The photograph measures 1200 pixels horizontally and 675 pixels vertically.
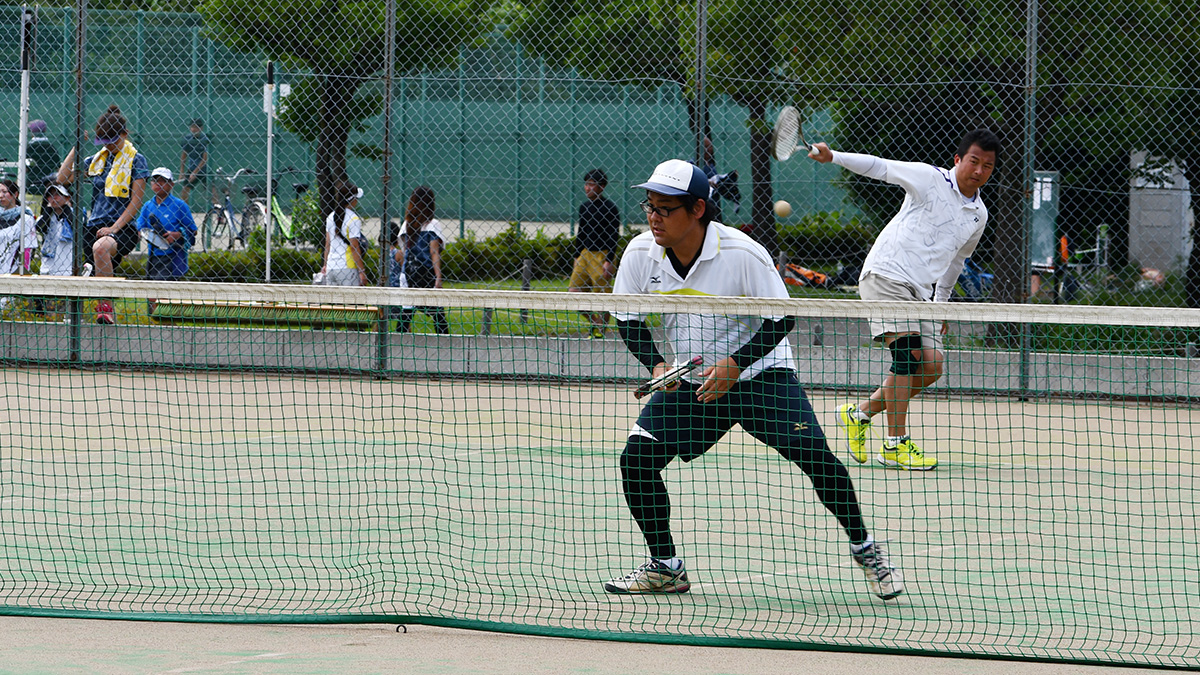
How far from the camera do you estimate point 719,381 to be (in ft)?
16.2

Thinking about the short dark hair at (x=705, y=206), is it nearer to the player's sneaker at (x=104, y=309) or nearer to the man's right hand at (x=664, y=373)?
the man's right hand at (x=664, y=373)

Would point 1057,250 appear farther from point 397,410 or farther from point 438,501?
point 438,501

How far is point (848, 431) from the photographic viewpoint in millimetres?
8031

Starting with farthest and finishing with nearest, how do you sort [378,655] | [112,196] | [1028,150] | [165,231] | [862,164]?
1. [165,231]
2. [112,196]
3. [1028,150]
4. [862,164]
5. [378,655]

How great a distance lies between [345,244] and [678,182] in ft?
24.0

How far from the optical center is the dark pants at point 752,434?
16.3 feet

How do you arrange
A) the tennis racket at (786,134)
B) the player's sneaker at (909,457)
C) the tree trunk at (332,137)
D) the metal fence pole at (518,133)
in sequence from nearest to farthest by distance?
the player's sneaker at (909,457) < the tennis racket at (786,134) < the tree trunk at (332,137) < the metal fence pole at (518,133)

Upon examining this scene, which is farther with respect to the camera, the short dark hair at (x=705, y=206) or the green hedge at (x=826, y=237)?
Result: the green hedge at (x=826, y=237)

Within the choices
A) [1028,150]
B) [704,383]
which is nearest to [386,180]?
[1028,150]

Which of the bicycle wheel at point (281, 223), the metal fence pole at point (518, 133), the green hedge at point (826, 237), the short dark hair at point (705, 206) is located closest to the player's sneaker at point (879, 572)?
the short dark hair at point (705, 206)

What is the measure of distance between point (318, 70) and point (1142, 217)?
7451mm

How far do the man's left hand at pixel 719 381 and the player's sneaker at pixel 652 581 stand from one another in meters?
0.62

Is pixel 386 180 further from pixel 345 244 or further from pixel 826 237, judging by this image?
pixel 826 237

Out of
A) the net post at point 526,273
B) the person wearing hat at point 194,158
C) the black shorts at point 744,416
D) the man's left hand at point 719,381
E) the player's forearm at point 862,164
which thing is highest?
the person wearing hat at point 194,158
